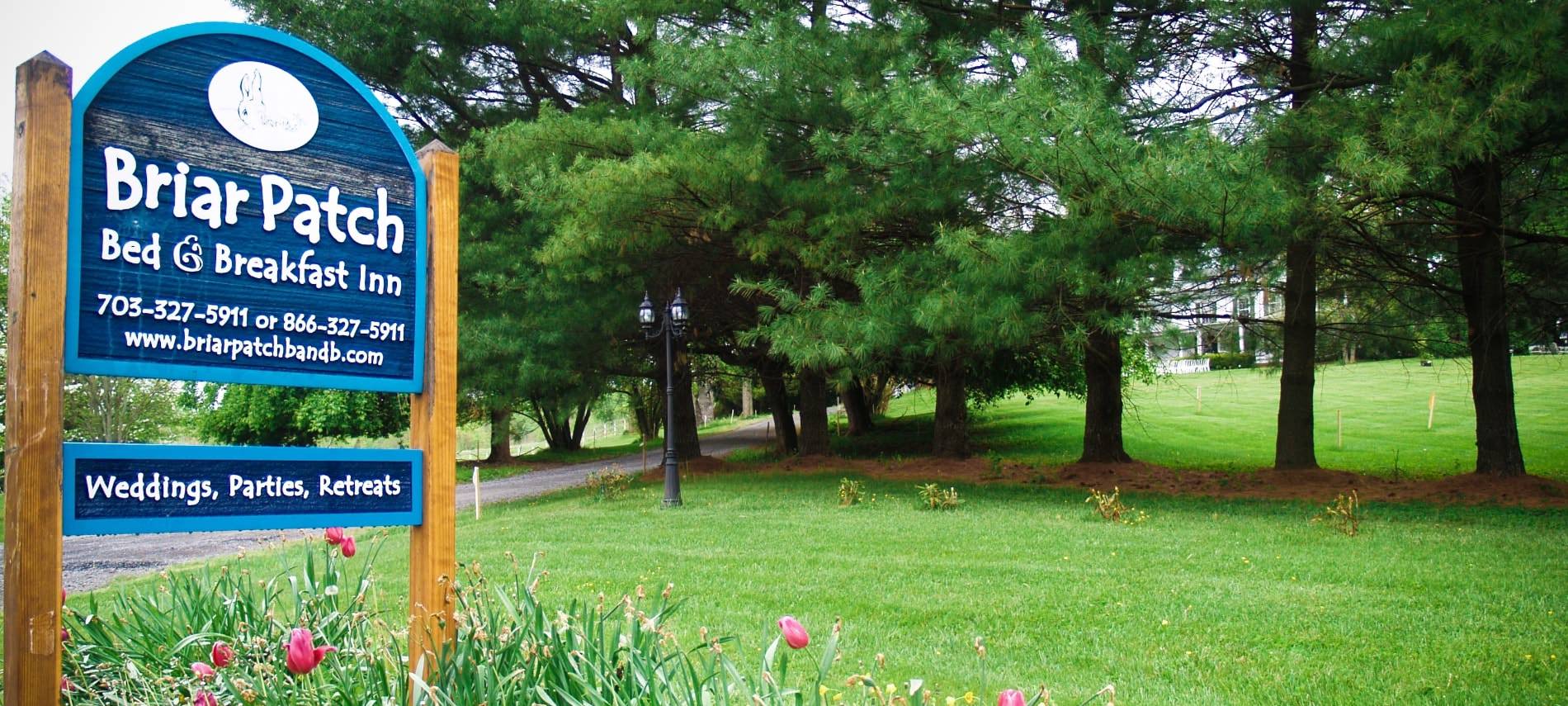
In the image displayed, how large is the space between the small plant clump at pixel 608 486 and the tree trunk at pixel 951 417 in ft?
19.3

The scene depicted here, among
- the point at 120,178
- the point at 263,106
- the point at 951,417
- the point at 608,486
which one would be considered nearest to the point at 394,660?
the point at 120,178

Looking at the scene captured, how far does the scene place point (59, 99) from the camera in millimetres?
2867

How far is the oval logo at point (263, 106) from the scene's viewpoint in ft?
10.6

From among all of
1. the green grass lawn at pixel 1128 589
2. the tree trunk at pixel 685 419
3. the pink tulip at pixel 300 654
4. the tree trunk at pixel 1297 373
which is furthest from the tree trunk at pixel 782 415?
the pink tulip at pixel 300 654

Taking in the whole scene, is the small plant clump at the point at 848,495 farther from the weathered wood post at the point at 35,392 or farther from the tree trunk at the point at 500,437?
the tree trunk at the point at 500,437

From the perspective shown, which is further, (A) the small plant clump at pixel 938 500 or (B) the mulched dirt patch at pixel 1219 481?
(B) the mulched dirt patch at pixel 1219 481

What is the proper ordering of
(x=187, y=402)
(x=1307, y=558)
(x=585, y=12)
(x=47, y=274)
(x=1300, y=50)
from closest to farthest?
(x=47, y=274) → (x=1307, y=558) → (x=1300, y=50) → (x=585, y=12) → (x=187, y=402)

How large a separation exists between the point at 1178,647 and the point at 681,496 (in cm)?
955

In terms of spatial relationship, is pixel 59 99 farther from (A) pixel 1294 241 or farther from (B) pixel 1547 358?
(B) pixel 1547 358

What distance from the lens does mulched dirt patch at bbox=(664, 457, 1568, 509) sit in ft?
38.6

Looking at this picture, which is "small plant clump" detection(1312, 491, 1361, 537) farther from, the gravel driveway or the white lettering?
the white lettering

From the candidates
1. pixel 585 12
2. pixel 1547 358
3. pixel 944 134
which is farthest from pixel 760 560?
pixel 1547 358

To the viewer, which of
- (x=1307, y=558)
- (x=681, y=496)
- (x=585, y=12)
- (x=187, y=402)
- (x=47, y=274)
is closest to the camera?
(x=47, y=274)

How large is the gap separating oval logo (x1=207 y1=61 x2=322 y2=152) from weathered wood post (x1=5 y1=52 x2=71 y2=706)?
47 centimetres
